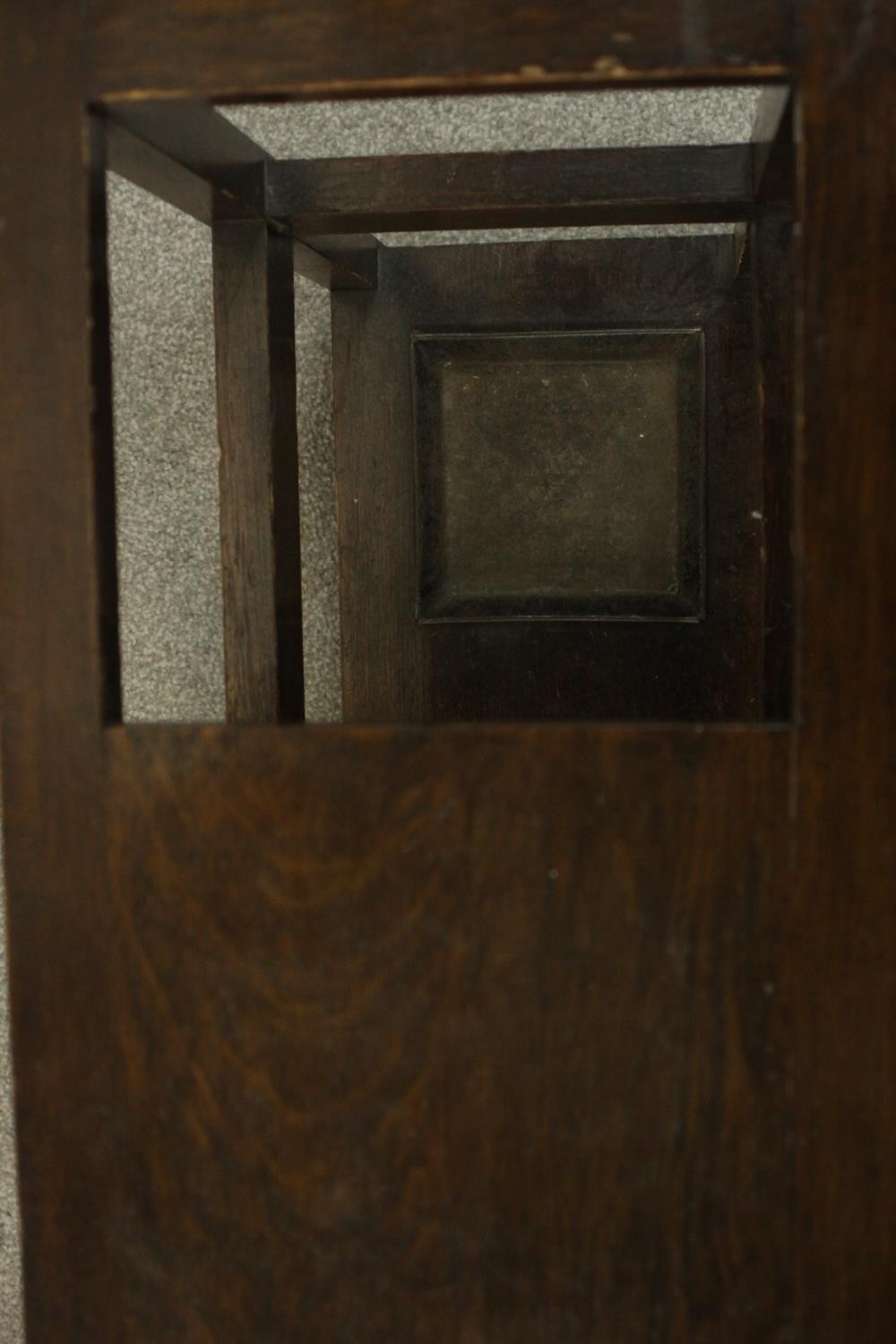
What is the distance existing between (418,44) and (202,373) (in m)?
0.62

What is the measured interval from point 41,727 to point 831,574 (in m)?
0.31

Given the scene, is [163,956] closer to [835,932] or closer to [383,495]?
[835,932]

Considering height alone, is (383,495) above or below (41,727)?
above

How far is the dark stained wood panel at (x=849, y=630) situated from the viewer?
1.75 feet

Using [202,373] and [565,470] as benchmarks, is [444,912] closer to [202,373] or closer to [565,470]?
[565,470]

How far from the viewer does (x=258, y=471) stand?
877mm

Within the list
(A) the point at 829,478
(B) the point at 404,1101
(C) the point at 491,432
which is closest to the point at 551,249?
(C) the point at 491,432

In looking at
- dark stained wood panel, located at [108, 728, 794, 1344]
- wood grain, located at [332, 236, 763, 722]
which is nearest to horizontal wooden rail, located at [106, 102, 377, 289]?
wood grain, located at [332, 236, 763, 722]

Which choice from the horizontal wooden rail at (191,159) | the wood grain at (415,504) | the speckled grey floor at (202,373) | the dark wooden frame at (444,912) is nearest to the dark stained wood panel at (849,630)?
the dark wooden frame at (444,912)

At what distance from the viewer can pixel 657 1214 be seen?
1.88 ft

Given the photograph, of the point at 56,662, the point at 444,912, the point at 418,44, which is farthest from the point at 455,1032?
the point at 418,44

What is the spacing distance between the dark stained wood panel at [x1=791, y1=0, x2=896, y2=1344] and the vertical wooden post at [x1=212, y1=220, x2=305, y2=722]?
0.32 meters

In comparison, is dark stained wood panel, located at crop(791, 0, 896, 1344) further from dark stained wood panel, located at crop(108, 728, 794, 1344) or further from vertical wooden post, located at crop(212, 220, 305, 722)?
vertical wooden post, located at crop(212, 220, 305, 722)

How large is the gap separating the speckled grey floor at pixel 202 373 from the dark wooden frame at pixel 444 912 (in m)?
0.53
